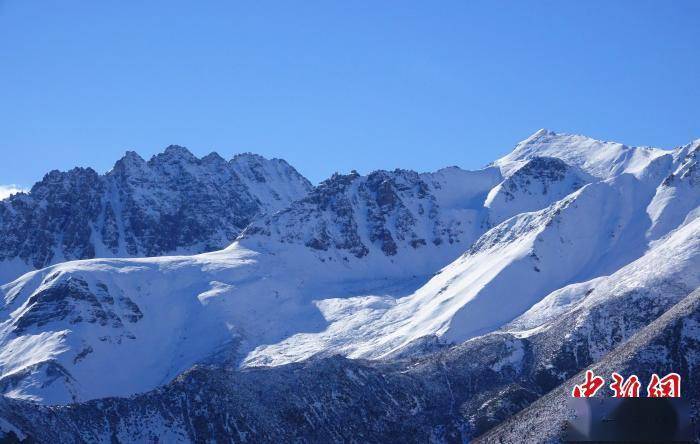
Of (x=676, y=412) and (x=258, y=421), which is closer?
(x=676, y=412)

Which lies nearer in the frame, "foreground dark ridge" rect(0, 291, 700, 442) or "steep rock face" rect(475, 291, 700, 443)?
"steep rock face" rect(475, 291, 700, 443)

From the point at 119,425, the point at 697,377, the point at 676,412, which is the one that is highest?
the point at 119,425

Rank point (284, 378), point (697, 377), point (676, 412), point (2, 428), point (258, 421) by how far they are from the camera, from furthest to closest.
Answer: point (284, 378)
point (258, 421)
point (697, 377)
point (2, 428)
point (676, 412)

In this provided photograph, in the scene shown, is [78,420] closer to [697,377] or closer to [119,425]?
[119,425]

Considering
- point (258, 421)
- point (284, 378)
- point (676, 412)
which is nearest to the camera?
point (676, 412)

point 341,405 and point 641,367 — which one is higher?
point 341,405

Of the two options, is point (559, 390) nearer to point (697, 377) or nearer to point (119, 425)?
point (697, 377)

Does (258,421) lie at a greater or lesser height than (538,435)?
greater

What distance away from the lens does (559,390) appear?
169375 mm

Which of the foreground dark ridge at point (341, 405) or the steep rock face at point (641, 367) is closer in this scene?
the steep rock face at point (641, 367)

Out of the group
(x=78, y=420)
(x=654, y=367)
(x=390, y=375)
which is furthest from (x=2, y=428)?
(x=654, y=367)

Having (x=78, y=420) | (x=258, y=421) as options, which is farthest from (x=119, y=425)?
(x=258, y=421)

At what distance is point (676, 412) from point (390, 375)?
106958mm

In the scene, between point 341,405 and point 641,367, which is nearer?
point 641,367
